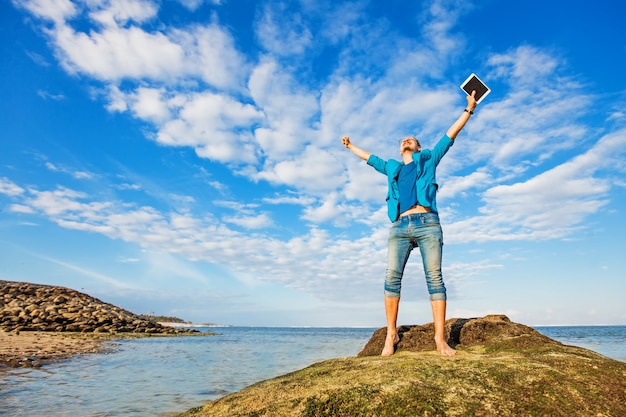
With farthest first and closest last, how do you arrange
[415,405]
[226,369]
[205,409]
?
[226,369] → [205,409] → [415,405]

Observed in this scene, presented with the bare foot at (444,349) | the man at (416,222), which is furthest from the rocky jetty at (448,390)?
the man at (416,222)

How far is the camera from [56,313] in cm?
2633

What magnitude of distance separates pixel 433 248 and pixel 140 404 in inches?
212

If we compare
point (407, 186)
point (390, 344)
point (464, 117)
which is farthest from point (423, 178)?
point (390, 344)

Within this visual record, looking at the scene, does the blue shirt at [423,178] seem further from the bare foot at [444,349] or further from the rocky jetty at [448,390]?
the rocky jetty at [448,390]

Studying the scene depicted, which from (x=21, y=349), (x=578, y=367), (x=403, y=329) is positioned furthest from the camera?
(x=21, y=349)

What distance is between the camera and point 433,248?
4.92 meters

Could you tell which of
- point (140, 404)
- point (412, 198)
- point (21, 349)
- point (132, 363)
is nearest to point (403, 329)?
point (412, 198)

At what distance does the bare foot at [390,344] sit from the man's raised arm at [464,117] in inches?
110

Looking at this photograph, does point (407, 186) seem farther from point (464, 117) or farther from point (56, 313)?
point (56, 313)

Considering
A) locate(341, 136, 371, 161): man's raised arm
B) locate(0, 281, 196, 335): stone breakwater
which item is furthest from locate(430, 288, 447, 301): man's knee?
locate(0, 281, 196, 335): stone breakwater

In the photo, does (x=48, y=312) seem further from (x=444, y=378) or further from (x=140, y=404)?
(x=444, y=378)

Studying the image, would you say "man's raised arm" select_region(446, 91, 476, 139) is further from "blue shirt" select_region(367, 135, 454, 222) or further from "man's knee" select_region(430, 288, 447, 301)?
"man's knee" select_region(430, 288, 447, 301)

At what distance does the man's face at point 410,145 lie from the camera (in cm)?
562
